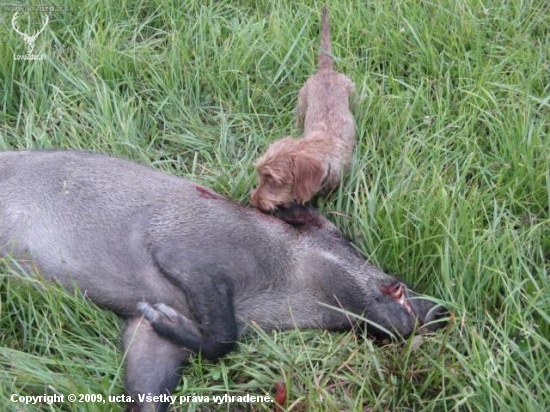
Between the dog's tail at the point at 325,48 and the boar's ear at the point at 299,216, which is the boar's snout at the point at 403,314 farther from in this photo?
the dog's tail at the point at 325,48

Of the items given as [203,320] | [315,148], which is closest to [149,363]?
[203,320]

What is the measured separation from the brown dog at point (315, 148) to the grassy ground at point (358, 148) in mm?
142

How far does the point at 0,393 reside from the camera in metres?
3.53

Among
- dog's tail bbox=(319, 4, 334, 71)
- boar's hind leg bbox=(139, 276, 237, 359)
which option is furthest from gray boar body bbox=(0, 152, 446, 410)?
dog's tail bbox=(319, 4, 334, 71)

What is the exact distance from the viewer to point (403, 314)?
4.13 metres

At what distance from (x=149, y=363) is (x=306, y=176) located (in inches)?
57.6

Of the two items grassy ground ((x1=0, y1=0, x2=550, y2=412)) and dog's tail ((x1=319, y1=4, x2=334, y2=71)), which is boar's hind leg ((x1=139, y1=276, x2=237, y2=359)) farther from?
dog's tail ((x1=319, y1=4, x2=334, y2=71))

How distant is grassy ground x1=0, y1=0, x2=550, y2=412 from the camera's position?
378cm

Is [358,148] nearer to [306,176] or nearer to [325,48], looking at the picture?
[306,176]

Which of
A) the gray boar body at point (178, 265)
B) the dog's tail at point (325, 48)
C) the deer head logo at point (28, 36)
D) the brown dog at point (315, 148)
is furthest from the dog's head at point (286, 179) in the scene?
the deer head logo at point (28, 36)

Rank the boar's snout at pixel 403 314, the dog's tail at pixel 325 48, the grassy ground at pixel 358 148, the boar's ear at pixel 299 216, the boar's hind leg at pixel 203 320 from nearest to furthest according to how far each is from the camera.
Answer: the grassy ground at pixel 358 148 → the boar's hind leg at pixel 203 320 → the boar's snout at pixel 403 314 → the boar's ear at pixel 299 216 → the dog's tail at pixel 325 48

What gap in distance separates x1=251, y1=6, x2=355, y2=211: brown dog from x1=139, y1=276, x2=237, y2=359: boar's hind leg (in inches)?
30.0

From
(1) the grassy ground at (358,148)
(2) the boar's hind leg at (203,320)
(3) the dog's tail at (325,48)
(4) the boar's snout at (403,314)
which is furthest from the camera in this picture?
(3) the dog's tail at (325,48)

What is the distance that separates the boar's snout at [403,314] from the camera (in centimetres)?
409
